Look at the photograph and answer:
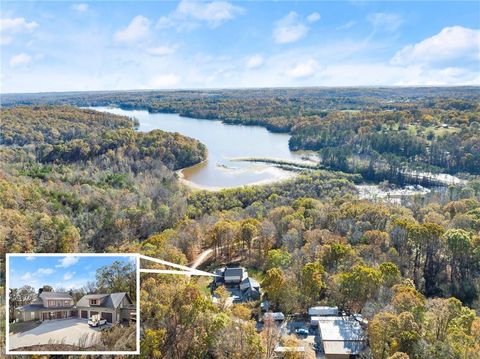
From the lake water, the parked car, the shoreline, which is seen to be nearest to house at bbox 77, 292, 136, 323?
the parked car

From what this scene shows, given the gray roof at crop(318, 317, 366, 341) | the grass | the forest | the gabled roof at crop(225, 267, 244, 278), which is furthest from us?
the gabled roof at crop(225, 267, 244, 278)

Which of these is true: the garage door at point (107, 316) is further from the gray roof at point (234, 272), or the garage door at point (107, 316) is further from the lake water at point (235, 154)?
the lake water at point (235, 154)

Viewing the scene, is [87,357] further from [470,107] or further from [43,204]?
[470,107]

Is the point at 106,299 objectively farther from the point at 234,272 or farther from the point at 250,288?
the point at 234,272

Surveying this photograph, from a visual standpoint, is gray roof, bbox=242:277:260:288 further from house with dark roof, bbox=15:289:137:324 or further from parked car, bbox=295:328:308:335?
house with dark roof, bbox=15:289:137:324

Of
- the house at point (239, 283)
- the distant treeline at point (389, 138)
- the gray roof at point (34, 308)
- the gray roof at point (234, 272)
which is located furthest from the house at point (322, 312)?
the distant treeline at point (389, 138)
